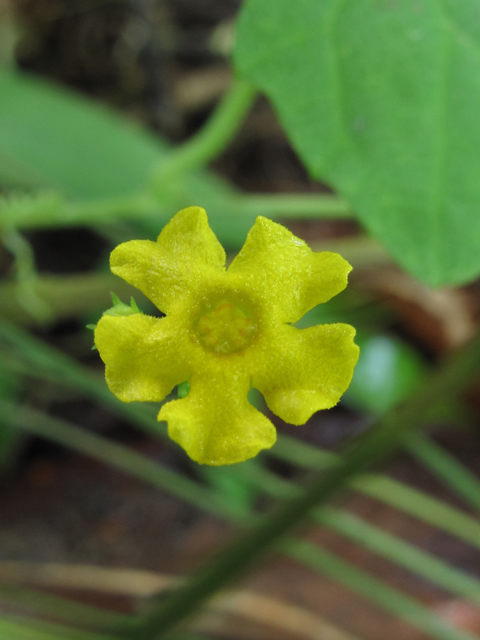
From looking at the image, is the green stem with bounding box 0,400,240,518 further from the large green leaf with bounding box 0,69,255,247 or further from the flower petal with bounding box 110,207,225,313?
the flower petal with bounding box 110,207,225,313

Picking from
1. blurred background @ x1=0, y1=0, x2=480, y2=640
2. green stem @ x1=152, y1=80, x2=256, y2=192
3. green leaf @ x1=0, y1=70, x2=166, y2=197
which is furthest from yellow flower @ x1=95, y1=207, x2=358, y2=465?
green leaf @ x1=0, y1=70, x2=166, y2=197

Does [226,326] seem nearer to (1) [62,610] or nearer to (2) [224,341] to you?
(2) [224,341]

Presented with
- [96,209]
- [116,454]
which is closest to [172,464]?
[116,454]

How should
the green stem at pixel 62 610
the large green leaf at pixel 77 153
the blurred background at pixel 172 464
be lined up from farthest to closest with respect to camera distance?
1. the large green leaf at pixel 77 153
2. the blurred background at pixel 172 464
3. the green stem at pixel 62 610

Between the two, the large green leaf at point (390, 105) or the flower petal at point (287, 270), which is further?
the large green leaf at point (390, 105)

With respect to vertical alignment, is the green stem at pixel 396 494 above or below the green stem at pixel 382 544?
above

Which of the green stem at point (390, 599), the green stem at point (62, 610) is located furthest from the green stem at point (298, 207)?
the green stem at point (62, 610)

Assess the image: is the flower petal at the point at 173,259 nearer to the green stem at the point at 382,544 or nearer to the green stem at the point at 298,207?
the green stem at the point at 298,207
